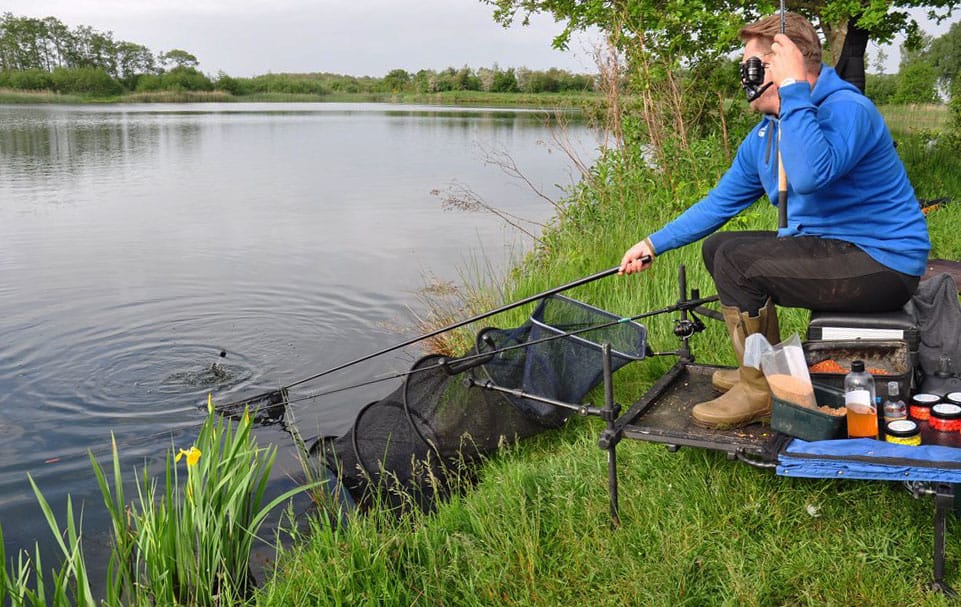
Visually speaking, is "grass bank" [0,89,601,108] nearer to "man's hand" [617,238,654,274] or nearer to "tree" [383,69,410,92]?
"tree" [383,69,410,92]

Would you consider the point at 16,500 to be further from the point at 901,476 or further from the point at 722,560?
the point at 901,476

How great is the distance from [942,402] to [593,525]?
1193 mm

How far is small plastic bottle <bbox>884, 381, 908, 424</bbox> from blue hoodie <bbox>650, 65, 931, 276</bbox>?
406mm

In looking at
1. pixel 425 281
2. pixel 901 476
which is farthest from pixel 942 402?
pixel 425 281

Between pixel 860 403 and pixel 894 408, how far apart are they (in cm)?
10

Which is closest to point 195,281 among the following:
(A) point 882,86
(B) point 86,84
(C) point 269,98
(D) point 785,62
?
(D) point 785,62

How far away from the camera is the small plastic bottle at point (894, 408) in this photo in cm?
277

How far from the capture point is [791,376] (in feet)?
9.41

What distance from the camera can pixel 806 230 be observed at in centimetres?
312

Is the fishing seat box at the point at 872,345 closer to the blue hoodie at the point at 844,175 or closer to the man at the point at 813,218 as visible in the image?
the man at the point at 813,218

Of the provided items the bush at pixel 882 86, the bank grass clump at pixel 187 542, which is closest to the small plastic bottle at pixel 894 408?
the bank grass clump at pixel 187 542

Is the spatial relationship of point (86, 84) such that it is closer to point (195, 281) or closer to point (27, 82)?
point (27, 82)

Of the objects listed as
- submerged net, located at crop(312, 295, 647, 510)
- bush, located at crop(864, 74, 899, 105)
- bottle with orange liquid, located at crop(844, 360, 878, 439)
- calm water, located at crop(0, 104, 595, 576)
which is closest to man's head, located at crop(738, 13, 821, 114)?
bottle with orange liquid, located at crop(844, 360, 878, 439)

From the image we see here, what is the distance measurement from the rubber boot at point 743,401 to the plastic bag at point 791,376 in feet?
0.47
